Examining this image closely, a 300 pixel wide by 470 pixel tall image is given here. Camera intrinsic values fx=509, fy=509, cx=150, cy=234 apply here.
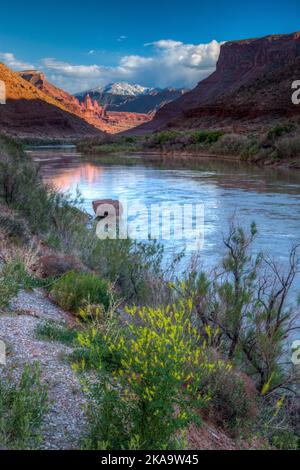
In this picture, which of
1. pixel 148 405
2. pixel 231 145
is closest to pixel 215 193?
pixel 148 405

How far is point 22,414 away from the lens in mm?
3307

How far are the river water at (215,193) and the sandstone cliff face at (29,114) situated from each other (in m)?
92.6

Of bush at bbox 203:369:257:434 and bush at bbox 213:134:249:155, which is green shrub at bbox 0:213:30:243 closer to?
bush at bbox 203:369:257:434

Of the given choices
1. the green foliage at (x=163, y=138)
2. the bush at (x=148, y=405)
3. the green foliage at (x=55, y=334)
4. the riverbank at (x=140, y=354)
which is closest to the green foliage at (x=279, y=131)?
the green foliage at (x=163, y=138)

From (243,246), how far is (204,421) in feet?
8.19

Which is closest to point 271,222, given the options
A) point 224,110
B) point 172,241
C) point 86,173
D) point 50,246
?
point 172,241

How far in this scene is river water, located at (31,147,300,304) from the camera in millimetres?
12742

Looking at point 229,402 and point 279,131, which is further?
point 279,131

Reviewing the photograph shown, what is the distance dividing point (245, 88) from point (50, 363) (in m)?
80.3

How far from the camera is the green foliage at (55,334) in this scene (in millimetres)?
5146

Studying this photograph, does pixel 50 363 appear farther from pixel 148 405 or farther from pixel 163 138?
pixel 163 138

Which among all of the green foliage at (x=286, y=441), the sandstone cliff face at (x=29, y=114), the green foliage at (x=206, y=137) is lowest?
the green foliage at (x=286, y=441)

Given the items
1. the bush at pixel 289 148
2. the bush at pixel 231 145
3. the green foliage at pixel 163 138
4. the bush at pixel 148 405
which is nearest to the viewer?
the bush at pixel 148 405

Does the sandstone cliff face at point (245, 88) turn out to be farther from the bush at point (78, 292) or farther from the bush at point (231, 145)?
the bush at point (78, 292)
